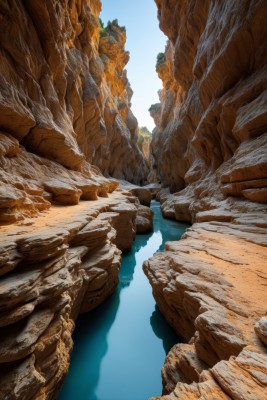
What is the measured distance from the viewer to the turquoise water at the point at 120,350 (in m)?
5.00

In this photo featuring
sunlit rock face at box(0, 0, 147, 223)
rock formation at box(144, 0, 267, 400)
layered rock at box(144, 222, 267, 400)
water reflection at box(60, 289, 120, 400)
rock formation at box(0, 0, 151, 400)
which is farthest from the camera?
sunlit rock face at box(0, 0, 147, 223)

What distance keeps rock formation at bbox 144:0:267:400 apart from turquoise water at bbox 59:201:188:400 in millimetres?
1062

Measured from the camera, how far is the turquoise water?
16.4ft

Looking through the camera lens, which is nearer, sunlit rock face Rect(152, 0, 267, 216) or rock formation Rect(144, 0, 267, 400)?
rock formation Rect(144, 0, 267, 400)

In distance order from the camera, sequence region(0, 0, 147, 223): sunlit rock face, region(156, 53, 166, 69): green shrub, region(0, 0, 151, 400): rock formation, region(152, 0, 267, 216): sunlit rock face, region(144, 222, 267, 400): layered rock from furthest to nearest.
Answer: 1. region(156, 53, 166, 69): green shrub
2. region(152, 0, 267, 216): sunlit rock face
3. region(0, 0, 147, 223): sunlit rock face
4. region(0, 0, 151, 400): rock formation
5. region(144, 222, 267, 400): layered rock

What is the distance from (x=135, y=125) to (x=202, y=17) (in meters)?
32.8

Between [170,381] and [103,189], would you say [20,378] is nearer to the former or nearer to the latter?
[170,381]

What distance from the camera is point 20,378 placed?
128 inches

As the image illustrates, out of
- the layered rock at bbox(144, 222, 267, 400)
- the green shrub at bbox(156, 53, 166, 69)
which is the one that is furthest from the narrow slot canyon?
the green shrub at bbox(156, 53, 166, 69)

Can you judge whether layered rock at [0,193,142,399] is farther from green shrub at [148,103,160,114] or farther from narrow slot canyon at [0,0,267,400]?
green shrub at [148,103,160,114]

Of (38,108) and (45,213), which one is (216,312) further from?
(38,108)

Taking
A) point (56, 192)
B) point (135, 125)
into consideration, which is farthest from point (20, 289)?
point (135, 125)

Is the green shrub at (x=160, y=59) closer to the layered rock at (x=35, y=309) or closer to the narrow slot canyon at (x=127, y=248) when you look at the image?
the narrow slot canyon at (x=127, y=248)

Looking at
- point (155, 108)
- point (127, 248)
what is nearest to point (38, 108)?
point (127, 248)
